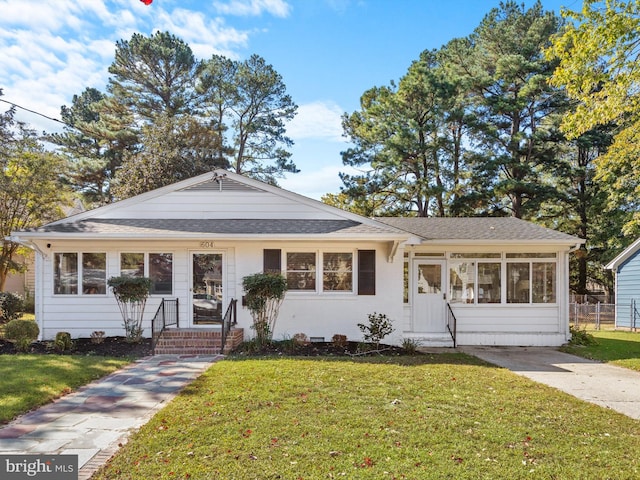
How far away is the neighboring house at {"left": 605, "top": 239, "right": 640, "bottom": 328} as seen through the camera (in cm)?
1731

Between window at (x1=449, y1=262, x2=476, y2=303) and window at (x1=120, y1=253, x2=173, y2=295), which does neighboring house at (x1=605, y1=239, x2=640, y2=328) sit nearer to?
window at (x1=449, y1=262, x2=476, y2=303)

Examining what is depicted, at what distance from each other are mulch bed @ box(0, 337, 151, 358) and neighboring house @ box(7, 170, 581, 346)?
1.83ft

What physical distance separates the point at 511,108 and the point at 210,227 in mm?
20767

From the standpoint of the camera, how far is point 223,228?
420 inches

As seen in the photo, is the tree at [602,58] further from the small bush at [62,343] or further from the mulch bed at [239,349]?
the small bush at [62,343]

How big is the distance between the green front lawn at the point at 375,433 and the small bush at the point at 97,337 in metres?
4.61

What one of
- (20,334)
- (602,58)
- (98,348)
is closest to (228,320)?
(98,348)

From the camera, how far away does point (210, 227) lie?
1076cm

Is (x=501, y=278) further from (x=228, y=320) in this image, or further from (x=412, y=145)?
(x=412, y=145)

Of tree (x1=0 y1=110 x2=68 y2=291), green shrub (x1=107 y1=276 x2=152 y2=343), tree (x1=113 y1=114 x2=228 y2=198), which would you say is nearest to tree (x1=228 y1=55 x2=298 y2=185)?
tree (x1=113 y1=114 x2=228 y2=198)

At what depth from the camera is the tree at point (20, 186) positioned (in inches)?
672

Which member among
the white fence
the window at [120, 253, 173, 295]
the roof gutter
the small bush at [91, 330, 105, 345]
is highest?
the roof gutter

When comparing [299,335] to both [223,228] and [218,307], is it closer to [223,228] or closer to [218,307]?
[218,307]

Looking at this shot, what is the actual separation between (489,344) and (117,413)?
9.23 metres
